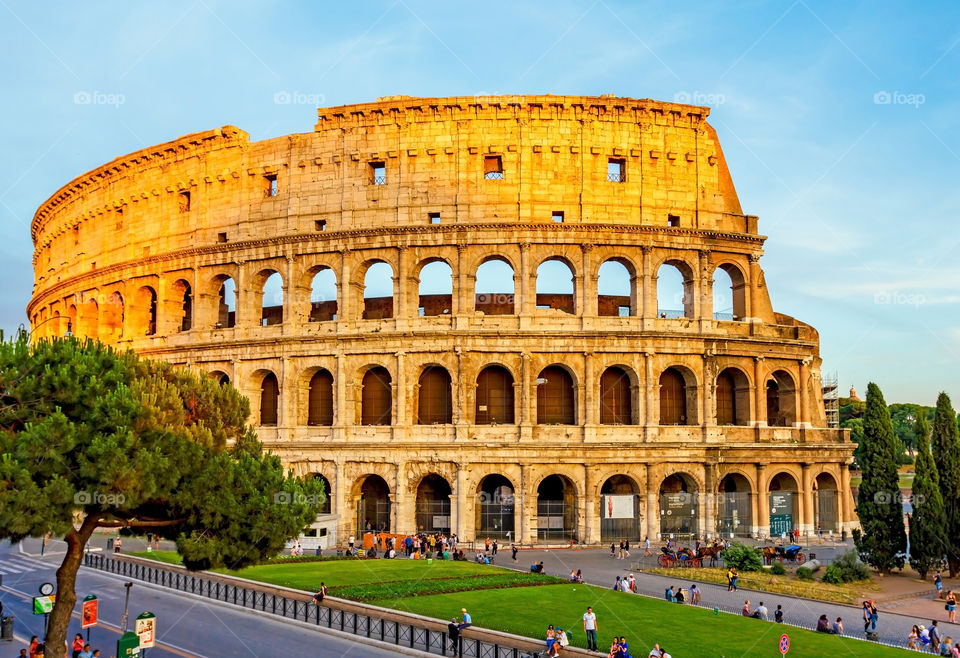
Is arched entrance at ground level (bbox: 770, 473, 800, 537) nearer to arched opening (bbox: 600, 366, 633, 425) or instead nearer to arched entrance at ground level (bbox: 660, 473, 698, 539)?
arched entrance at ground level (bbox: 660, 473, 698, 539)

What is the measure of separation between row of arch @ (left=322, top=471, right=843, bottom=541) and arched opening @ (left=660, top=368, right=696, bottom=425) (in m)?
2.74

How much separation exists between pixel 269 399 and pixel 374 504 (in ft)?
26.5

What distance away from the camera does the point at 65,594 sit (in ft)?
53.5

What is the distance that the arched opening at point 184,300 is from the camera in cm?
4341

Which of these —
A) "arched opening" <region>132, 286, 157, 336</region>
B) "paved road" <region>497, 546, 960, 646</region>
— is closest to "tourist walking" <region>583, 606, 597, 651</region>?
"paved road" <region>497, 546, 960, 646</region>

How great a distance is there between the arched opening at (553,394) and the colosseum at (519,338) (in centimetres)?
10

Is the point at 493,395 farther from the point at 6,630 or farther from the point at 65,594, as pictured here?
the point at 65,594

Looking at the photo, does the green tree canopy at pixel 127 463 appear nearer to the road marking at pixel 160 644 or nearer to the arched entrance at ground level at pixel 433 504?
the road marking at pixel 160 644

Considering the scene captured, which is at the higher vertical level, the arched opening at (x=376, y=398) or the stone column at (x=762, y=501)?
the arched opening at (x=376, y=398)

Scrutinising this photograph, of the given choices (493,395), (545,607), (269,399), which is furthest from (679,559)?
(269,399)

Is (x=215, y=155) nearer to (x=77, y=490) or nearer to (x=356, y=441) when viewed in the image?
(x=356, y=441)

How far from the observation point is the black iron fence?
62.4ft

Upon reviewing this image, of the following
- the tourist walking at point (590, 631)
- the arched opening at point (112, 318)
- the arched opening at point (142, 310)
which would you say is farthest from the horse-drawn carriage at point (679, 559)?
the arched opening at point (112, 318)

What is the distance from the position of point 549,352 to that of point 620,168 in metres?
10.1
